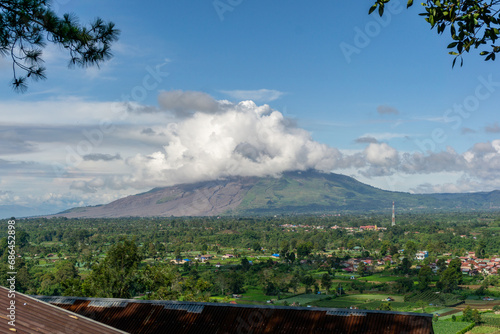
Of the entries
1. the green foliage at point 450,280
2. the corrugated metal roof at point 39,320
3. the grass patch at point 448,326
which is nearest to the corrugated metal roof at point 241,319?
the corrugated metal roof at point 39,320

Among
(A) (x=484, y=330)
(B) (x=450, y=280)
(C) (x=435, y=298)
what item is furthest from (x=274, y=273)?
(A) (x=484, y=330)

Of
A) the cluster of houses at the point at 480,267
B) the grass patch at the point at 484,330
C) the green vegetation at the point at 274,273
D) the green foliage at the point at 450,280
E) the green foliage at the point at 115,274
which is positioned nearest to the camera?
the green foliage at the point at 115,274

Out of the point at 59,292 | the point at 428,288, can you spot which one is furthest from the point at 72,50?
the point at 428,288

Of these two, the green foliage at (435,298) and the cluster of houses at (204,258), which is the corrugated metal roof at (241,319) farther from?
the cluster of houses at (204,258)

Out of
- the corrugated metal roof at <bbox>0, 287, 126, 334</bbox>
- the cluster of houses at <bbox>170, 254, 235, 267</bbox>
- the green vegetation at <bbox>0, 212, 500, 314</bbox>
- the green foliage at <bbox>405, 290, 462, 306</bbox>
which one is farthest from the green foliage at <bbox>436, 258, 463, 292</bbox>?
the corrugated metal roof at <bbox>0, 287, 126, 334</bbox>

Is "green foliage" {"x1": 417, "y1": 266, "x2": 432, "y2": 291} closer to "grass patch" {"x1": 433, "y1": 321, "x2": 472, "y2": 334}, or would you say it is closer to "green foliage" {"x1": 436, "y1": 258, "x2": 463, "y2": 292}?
"green foliage" {"x1": 436, "y1": 258, "x2": 463, "y2": 292}

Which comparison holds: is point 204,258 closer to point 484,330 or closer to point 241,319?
point 484,330

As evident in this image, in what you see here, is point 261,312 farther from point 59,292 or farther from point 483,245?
point 483,245
